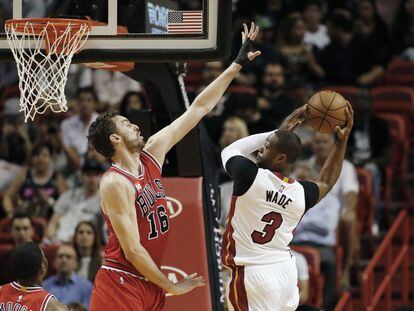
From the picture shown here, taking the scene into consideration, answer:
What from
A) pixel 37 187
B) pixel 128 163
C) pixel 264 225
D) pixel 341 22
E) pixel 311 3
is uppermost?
pixel 311 3

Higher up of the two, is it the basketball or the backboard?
the backboard

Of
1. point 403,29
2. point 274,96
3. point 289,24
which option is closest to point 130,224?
point 274,96

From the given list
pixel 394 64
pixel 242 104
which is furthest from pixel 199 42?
pixel 394 64

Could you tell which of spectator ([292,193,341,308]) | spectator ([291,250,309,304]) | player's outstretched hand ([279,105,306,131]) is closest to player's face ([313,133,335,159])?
spectator ([292,193,341,308])

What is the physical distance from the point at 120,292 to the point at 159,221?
45 centimetres

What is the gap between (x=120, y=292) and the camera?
243 inches

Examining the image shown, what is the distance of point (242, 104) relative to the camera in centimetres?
1111

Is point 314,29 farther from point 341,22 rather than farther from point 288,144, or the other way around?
point 288,144

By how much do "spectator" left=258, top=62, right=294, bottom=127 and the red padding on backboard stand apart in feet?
11.7

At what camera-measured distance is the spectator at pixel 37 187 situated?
423 inches

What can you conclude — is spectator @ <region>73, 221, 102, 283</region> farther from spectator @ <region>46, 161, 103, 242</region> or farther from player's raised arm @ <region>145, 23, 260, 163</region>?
player's raised arm @ <region>145, 23, 260, 163</region>

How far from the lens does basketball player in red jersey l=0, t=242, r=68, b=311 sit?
6.36 metres

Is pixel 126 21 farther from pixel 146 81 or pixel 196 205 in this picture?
pixel 196 205

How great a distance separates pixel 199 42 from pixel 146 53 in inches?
13.2
